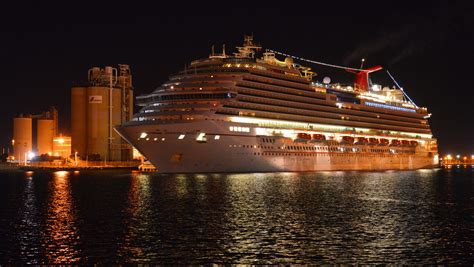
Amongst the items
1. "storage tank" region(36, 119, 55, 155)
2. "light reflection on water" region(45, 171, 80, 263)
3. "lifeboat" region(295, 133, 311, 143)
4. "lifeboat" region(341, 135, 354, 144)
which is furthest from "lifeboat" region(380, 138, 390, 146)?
"storage tank" region(36, 119, 55, 155)

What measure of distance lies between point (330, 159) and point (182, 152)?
3395 cm

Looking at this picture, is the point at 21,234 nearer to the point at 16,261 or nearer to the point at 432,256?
the point at 16,261

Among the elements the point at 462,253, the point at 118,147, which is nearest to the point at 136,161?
the point at 118,147

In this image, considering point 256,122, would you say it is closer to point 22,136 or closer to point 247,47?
point 247,47

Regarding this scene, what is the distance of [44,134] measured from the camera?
187 m

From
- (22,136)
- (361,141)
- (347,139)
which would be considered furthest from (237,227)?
(22,136)

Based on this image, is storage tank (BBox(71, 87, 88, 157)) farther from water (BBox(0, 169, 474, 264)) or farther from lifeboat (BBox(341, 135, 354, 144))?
water (BBox(0, 169, 474, 264))

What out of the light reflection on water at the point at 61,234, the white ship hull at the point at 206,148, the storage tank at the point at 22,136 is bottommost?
the light reflection on water at the point at 61,234

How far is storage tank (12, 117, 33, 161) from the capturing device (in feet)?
622

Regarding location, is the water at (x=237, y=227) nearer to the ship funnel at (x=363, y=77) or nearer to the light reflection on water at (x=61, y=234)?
the light reflection on water at (x=61, y=234)

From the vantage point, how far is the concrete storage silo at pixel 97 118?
458 feet

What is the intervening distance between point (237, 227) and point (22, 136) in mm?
166034

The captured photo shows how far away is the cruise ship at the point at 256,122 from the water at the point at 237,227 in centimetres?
2283

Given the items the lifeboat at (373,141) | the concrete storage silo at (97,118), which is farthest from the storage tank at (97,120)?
the lifeboat at (373,141)
